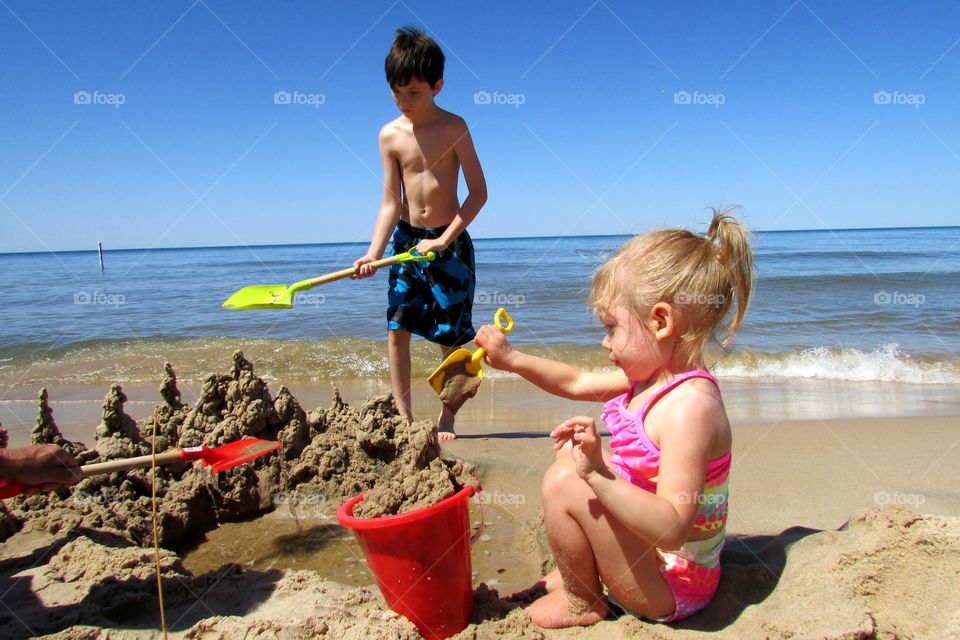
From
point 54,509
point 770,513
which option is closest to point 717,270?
point 770,513

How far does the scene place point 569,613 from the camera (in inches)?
64.1

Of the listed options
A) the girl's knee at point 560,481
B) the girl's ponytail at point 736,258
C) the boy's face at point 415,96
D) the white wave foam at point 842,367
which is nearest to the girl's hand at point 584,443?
the girl's knee at point 560,481

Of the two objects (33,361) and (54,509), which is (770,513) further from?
(33,361)

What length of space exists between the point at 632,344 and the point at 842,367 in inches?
185

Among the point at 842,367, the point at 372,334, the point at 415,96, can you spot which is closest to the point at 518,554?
the point at 415,96

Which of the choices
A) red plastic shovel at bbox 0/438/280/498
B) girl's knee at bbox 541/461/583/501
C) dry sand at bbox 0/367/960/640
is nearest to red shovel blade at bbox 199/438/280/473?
red plastic shovel at bbox 0/438/280/498

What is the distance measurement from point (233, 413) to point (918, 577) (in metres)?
2.37

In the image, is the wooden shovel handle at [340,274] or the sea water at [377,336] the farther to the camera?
the sea water at [377,336]

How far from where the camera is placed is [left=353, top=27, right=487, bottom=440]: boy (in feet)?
11.1

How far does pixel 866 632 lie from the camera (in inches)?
55.1

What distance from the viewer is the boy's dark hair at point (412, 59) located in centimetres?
307

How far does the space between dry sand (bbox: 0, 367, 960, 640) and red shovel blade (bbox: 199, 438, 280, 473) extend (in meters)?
0.33

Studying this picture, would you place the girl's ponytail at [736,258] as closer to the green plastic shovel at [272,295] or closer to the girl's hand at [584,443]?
the girl's hand at [584,443]

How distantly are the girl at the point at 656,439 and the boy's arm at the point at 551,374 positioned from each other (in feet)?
0.67
